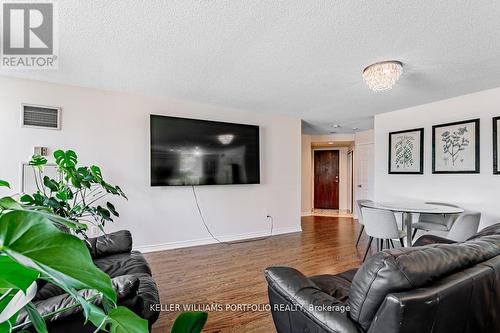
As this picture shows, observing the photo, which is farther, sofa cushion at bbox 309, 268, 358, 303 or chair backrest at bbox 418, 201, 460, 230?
chair backrest at bbox 418, 201, 460, 230

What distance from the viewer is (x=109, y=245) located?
223 centimetres

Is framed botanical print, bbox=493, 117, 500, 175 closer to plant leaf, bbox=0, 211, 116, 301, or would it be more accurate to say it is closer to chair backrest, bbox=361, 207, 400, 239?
chair backrest, bbox=361, 207, 400, 239

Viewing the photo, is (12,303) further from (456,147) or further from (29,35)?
(456,147)

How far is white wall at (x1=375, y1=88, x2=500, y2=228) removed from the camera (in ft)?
10.4

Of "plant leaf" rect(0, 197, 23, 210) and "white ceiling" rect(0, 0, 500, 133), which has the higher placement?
"white ceiling" rect(0, 0, 500, 133)

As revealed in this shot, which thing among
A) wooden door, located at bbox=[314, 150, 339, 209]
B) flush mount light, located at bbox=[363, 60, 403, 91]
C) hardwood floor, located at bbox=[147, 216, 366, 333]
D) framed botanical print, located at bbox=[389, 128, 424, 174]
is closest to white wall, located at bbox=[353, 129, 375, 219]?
wooden door, located at bbox=[314, 150, 339, 209]

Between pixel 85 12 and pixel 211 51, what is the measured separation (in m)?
0.96

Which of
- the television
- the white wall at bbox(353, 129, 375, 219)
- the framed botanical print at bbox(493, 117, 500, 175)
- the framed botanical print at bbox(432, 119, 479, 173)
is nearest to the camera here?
the framed botanical print at bbox(493, 117, 500, 175)

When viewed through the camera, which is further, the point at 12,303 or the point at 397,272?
the point at 397,272

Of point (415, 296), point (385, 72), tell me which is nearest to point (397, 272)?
point (415, 296)

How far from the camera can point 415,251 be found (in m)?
1.02

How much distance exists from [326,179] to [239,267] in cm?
561

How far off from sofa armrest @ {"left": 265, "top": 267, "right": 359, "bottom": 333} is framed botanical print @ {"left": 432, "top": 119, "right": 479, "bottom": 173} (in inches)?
134

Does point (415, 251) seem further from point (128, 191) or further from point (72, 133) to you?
point (72, 133)
